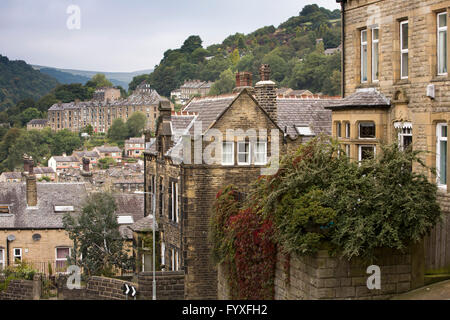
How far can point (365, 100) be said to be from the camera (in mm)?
24094

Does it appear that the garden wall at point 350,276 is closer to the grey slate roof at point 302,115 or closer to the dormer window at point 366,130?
the dormer window at point 366,130

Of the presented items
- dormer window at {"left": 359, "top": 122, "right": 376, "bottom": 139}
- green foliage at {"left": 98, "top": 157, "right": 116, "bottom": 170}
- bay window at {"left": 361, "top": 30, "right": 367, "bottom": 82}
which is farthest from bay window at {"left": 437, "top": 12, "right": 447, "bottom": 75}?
green foliage at {"left": 98, "top": 157, "right": 116, "bottom": 170}

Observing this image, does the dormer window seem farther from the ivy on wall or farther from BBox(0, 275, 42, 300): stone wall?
BBox(0, 275, 42, 300): stone wall

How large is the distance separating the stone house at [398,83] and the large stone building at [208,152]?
A: 181 inches

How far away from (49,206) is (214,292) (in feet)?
79.3

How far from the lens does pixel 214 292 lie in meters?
28.8

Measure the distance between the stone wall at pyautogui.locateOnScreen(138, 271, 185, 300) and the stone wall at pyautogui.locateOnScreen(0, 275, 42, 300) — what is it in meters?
5.09

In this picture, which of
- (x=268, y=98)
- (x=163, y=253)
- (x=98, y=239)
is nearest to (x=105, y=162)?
(x=98, y=239)

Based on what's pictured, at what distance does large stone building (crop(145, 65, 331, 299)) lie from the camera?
2923cm

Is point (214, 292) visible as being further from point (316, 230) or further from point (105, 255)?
point (316, 230)

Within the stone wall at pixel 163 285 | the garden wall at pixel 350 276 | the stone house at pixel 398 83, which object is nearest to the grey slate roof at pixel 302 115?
the stone house at pixel 398 83

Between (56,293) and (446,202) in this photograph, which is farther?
(56,293)

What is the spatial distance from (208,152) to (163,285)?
23.0ft

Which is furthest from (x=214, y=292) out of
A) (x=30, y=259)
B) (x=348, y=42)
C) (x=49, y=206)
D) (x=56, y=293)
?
(x=49, y=206)
